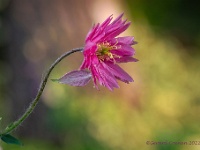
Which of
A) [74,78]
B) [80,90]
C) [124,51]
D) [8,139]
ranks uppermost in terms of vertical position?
[80,90]

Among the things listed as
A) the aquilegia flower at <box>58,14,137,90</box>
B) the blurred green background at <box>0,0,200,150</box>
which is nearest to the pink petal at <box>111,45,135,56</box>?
the aquilegia flower at <box>58,14,137,90</box>

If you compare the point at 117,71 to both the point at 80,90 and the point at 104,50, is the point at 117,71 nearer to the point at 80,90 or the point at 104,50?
the point at 104,50

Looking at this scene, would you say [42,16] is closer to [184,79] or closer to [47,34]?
[47,34]

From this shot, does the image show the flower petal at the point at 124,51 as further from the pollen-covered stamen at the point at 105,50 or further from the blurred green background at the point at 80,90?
the blurred green background at the point at 80,90

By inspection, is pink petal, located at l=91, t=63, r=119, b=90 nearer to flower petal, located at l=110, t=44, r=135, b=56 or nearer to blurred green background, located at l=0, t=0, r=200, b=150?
flower petal, located at l=110, t=44, r=135, b=56

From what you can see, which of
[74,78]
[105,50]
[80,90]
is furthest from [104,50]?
[80,90]

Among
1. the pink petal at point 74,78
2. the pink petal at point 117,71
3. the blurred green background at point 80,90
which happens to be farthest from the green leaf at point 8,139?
the blurred green background at point 80,90

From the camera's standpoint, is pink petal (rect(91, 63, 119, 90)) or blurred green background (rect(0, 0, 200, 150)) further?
blurred green background (rect(0, 0, 200, 150))
